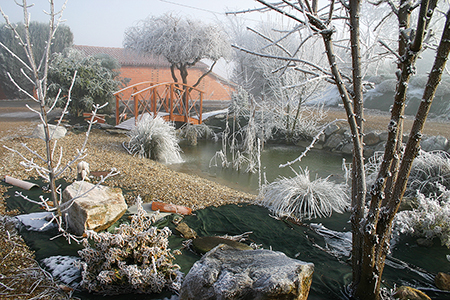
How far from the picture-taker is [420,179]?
3375 millimetres

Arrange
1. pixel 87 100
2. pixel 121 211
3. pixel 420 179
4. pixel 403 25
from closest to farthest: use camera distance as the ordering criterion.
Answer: pixel 403 25 < pixel 121 211 < pixel 420 179 < pixel 87 100

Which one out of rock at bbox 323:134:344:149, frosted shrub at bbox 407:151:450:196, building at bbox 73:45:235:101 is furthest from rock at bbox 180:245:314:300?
building at bbox 73:45:235:101

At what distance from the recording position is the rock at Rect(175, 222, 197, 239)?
7.64 feet

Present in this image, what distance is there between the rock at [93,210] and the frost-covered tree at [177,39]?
334 inches

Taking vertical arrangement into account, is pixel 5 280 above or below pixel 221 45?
below

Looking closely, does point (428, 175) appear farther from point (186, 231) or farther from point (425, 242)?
point (186, 231)

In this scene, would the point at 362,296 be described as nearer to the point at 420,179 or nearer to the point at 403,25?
the point at 403,25

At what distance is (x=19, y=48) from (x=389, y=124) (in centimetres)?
1757

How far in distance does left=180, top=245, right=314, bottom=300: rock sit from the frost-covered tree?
31.1ft

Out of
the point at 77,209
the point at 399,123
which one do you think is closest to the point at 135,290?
the point at 77,209

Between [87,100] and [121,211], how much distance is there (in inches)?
279

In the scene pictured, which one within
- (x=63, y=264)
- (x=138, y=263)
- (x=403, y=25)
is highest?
(x=403, y=25)

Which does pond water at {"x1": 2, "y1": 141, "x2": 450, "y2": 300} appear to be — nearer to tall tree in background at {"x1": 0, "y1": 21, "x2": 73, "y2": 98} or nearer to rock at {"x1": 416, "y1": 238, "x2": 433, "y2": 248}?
rock at {"x1": 416, "y1": 238, "x2": 433, "y2": 248}

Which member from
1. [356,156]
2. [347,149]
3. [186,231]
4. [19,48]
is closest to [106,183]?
[186,231]
